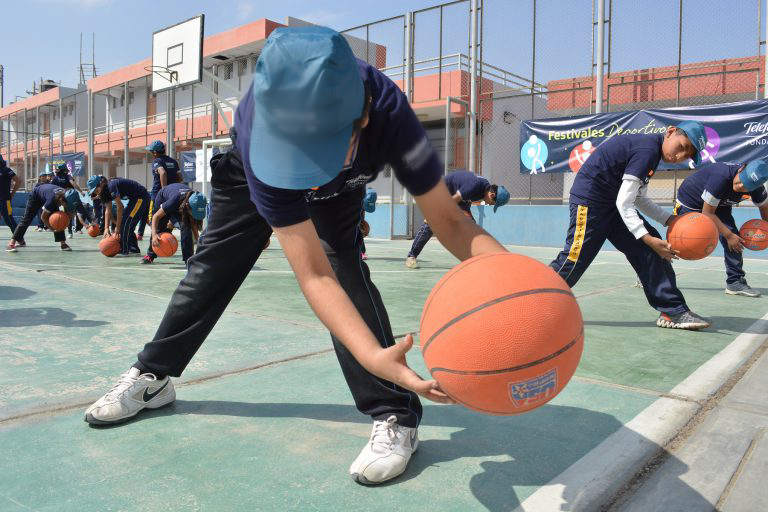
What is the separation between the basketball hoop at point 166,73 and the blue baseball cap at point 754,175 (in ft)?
53.1

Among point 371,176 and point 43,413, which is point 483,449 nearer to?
point 371,176

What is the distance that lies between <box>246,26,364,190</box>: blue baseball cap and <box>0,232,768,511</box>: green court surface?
112 cm

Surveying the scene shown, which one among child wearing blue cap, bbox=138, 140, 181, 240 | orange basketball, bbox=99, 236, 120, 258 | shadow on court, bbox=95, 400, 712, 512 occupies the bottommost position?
shadow on court, bbox=95, 400, 712, 512

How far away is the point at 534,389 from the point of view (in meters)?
1.65

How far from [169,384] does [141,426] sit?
0.82 feet

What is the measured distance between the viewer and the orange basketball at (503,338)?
1.61 m

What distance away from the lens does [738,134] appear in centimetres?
1227

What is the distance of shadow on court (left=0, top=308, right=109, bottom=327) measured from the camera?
15.1 ft

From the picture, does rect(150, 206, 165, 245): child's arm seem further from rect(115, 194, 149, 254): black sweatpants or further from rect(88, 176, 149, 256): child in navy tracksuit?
rect(115, 194, 149, 254): black sweatpants

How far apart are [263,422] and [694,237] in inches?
148

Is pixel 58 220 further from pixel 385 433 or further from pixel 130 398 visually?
pixel 385 433

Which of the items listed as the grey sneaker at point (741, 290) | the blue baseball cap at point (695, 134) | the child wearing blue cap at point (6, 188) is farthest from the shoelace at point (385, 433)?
the child wearing blue cap at point (6, 188)

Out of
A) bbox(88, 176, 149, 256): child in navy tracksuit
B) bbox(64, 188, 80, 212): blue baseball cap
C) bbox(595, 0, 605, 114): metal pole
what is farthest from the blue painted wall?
bbox(64, 188, 80, 212): blue baseball cap

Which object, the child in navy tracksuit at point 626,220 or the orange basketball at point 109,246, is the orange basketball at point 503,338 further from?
the orange basketball at point 109,246
